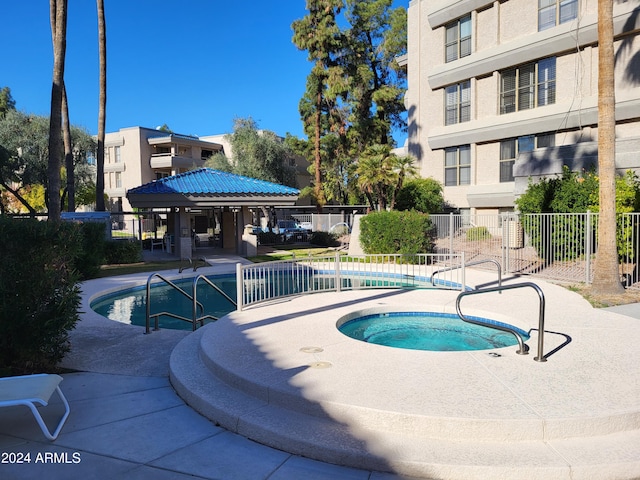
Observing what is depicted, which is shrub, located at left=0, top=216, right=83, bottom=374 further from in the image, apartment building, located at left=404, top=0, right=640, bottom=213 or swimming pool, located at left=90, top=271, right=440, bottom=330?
apartment building, located at left=404, top=0, right=640, bottom=213

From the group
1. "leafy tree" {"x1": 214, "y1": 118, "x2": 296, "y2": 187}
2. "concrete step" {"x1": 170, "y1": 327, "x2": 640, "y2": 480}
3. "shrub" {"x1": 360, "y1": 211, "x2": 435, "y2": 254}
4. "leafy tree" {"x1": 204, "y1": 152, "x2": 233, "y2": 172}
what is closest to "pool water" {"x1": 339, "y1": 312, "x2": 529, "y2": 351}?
"concrete step" {"x1": 170, "y1": 327, "x2": 640, "y2": 480}

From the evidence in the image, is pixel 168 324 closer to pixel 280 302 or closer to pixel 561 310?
pixel 280 302

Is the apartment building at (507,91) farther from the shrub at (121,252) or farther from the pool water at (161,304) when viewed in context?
the shrub at (121,252)

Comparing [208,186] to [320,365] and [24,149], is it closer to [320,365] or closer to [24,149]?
[24,149]

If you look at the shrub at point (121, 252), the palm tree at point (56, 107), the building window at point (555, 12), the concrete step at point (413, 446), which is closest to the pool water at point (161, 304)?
the palm tree at point (56, 107)

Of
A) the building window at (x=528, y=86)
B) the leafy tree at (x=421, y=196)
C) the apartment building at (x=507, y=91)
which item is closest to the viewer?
the apartment building at (x=507, y=91)

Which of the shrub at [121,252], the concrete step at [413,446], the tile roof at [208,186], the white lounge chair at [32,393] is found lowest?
the concrete step at [413,446]

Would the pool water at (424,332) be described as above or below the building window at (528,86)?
below

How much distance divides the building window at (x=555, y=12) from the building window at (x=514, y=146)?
540 cm

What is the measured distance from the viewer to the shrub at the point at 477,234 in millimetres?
20078

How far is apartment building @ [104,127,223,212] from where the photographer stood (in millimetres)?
50688

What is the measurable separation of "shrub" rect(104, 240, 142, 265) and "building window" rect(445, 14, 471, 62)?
21047 mm

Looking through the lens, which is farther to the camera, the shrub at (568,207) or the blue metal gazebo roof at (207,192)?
the blue metal gazebo roof at (207,192)

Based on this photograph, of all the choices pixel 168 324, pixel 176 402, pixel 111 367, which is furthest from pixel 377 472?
pixel 168 324
